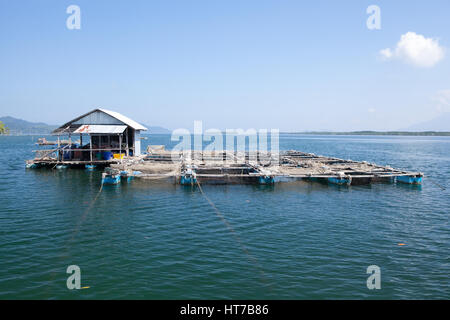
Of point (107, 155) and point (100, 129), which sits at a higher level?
point (100, 129)

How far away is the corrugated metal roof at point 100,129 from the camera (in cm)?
3649

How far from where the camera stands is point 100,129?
3750 cm

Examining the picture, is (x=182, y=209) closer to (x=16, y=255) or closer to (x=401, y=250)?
(x=16, y=255)

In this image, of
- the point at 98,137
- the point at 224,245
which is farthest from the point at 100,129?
the point at 224,245

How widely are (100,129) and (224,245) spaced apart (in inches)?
1163

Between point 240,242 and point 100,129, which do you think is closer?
point 240,242

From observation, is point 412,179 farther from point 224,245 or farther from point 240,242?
point 224,245

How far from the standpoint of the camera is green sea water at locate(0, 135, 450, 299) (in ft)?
32.6

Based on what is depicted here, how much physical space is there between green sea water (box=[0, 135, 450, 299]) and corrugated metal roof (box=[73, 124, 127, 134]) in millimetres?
13527

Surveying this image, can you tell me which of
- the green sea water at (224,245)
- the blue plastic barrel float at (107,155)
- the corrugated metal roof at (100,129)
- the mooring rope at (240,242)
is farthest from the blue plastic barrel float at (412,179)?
the blue plastic barrel float at (107,155)

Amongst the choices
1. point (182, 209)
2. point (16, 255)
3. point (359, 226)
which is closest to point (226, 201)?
point (182, 209)

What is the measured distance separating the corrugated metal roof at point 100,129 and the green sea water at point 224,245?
1353 centimetres
